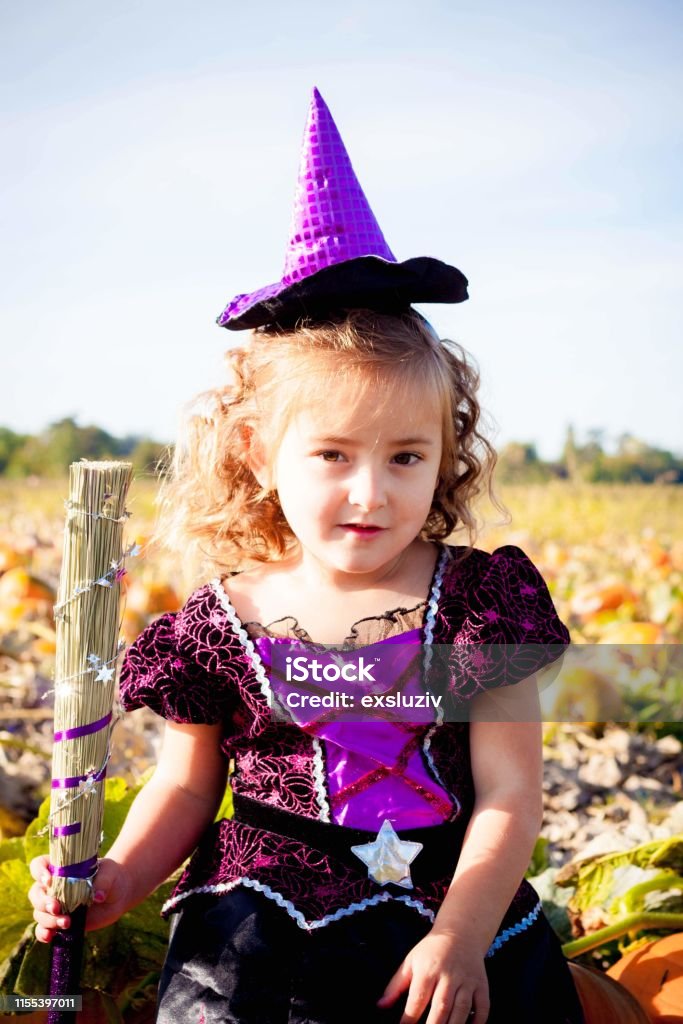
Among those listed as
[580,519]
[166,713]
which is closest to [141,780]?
[166,713]

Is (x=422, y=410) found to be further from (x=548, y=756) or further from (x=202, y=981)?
(x=548, y=756)

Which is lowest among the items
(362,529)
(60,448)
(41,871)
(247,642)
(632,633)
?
(41,871)

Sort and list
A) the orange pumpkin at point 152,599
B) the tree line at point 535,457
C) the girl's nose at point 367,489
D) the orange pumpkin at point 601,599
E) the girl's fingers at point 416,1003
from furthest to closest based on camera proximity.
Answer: the tree line at point 535,457
the orange pumpkin at point 601,599
the orange pumpkin at point 152,599
the girl's nose at point 367,489
the girl's fingers at point 416,1003

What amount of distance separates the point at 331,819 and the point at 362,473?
0.55 meters

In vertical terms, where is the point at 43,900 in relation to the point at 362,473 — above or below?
below

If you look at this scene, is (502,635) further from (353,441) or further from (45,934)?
(45,934)

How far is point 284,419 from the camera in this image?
6.15 ft

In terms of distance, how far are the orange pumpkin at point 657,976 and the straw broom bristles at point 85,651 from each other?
0.94 m

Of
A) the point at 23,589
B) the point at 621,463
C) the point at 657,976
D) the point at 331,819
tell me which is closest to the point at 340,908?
the point at 331,819

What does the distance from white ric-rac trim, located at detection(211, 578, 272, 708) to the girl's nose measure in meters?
0.31

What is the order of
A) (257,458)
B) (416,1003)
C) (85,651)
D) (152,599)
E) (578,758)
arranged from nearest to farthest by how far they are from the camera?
(416,1003) → (85,651) → (257,458) → (578,758) → (152,599)

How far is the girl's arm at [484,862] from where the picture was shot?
Answer: 155 cm

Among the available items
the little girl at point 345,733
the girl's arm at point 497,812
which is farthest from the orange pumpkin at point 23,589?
the girl's arm at point 497,812

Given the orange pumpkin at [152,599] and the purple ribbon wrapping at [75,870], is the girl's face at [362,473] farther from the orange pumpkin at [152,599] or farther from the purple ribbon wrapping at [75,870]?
the orange pumpkin at [152,599]
